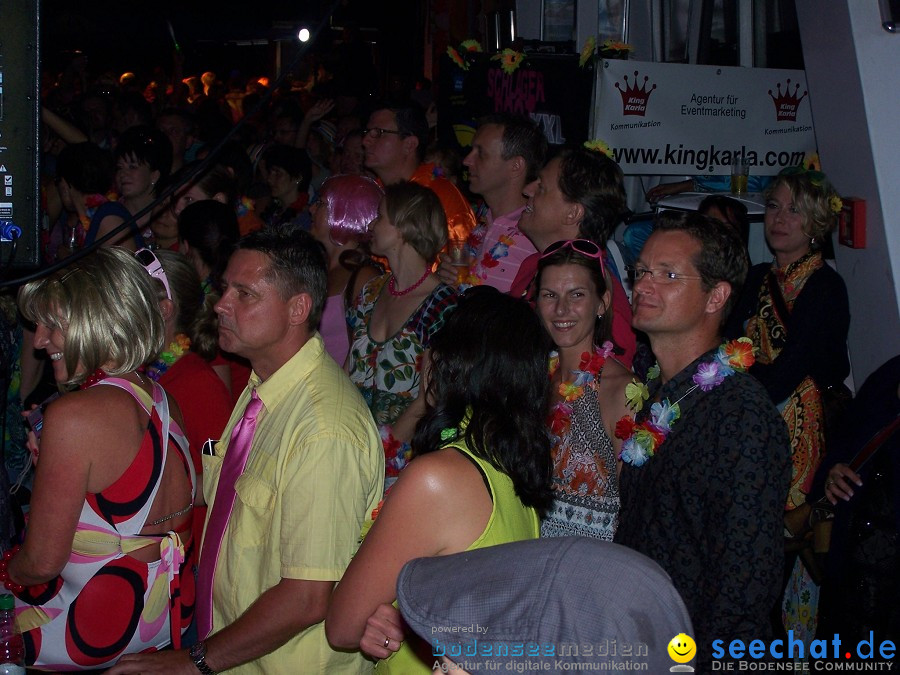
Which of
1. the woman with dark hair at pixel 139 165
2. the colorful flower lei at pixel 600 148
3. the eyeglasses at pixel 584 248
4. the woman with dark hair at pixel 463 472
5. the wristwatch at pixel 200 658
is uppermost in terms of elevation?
the woman with dark hair at pixel 139 165

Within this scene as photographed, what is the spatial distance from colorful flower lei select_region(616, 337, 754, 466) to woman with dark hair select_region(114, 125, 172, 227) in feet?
12.6

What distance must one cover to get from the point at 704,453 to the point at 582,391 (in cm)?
75

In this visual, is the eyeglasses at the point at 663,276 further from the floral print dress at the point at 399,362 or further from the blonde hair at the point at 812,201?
the blonde hair at the point at 812,201

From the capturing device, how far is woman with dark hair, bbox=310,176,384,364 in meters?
4.16

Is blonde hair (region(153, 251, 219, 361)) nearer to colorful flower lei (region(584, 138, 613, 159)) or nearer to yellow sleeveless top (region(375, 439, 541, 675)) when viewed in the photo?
yellow sleeveless top (region(375, 439, 541, 675))

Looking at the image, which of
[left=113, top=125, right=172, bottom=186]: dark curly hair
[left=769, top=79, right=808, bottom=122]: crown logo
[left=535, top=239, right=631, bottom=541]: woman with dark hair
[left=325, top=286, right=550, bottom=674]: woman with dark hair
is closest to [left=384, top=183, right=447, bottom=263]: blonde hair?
[left=535, top=239, right=631, bottom=541]: woman with dark hair

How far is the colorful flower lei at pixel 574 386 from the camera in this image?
2840 mm

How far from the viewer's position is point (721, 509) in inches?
83.0

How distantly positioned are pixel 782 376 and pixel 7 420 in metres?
3.38

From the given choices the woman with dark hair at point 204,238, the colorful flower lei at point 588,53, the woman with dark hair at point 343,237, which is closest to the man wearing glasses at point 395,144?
the woman with dark hair at point 343,237

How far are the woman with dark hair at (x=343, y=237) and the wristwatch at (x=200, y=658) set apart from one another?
2.02 m

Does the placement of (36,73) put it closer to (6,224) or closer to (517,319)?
(6,224)

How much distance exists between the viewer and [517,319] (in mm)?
2102

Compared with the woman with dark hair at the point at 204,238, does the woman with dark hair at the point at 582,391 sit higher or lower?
lower
